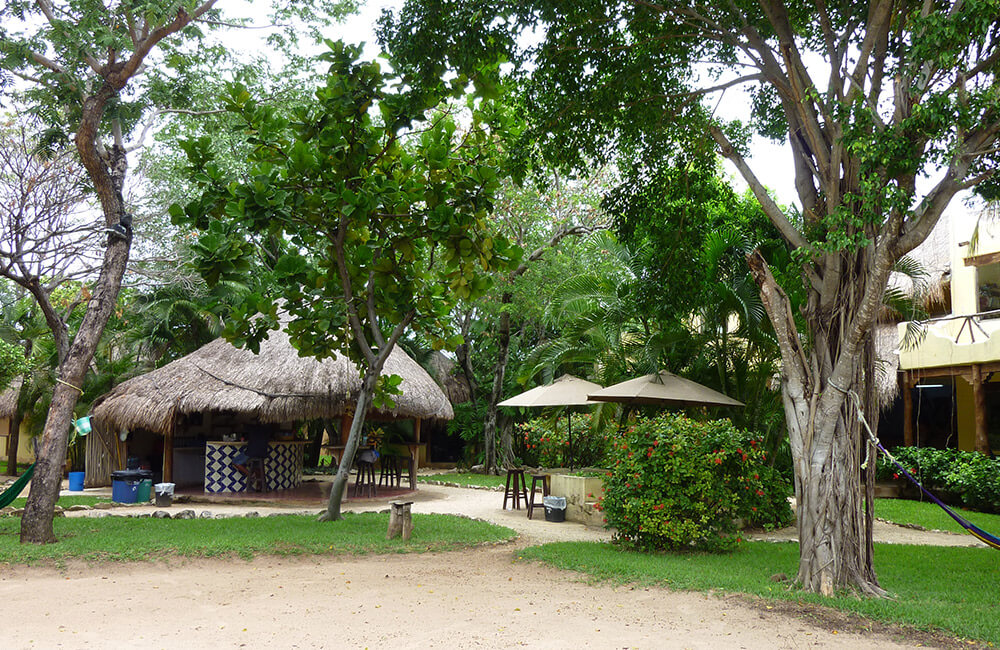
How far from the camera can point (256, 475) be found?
13.1m

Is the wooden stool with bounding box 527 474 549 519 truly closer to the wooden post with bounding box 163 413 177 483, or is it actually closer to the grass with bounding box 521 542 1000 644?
the grass with bounding box 521 542 1000 644

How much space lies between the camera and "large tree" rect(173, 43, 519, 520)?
24.0 feet

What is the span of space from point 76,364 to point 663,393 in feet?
21.7

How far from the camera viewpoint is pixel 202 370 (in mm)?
13320

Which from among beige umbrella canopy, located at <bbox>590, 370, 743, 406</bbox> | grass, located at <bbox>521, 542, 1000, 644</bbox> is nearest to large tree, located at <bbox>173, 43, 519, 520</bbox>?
beige umbrella canopy, located at <bbox>590, 370, 743, 406</bbox>

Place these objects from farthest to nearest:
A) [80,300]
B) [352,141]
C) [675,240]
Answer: [80,300] < [675,240] < [352,141]

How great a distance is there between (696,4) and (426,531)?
6233mm

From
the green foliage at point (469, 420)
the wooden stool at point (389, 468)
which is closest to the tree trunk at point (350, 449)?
the wooden stool at point (389, 468)

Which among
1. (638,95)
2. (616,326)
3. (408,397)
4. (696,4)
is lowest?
(408,397)

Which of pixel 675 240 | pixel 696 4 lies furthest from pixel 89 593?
pixel 696 4

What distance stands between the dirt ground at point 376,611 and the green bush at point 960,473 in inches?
272

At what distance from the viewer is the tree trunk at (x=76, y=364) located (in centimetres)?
780

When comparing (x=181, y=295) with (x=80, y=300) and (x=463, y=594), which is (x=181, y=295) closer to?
(x=80, y=300)

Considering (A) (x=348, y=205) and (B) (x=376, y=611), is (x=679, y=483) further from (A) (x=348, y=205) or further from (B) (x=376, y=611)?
(A) (x=348, y=205)
